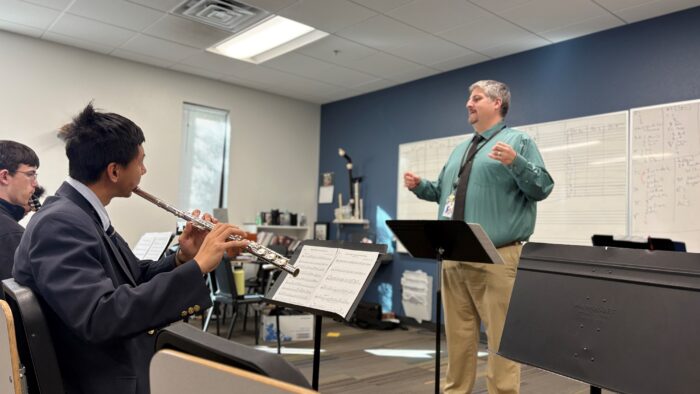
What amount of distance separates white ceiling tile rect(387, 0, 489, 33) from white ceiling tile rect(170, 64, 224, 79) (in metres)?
2.53

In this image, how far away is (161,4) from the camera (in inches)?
155

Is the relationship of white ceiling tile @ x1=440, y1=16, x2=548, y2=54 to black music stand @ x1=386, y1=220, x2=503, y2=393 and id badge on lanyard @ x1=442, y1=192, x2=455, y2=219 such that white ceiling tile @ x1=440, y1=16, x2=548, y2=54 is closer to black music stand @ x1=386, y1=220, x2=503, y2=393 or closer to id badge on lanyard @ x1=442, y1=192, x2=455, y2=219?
id badge on lanyard @ x1=442, y1=192, x2=455, y2=219

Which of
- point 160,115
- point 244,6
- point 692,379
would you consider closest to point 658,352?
point 692,379

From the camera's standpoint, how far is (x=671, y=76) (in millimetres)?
3812

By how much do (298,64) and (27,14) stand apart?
2.40 meters

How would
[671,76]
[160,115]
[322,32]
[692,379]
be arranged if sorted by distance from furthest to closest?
[160,115] → [322,32] → [671,76] → [692,379]

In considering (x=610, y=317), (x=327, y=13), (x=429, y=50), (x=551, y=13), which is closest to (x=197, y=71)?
(x=327, y=13)

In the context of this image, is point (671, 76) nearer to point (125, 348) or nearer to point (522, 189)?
point (522, 189)

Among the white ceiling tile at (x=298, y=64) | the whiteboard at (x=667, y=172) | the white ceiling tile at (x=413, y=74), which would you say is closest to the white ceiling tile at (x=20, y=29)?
the white ceiling tile at (x=298, y=64)

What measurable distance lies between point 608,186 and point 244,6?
323cm

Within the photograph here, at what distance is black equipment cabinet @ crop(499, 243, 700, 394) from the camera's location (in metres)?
1.07

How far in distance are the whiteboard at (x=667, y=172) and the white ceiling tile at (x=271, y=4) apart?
2.80m

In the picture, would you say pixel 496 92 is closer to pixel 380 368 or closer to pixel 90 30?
pixel 380 368

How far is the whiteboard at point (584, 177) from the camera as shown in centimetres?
403
